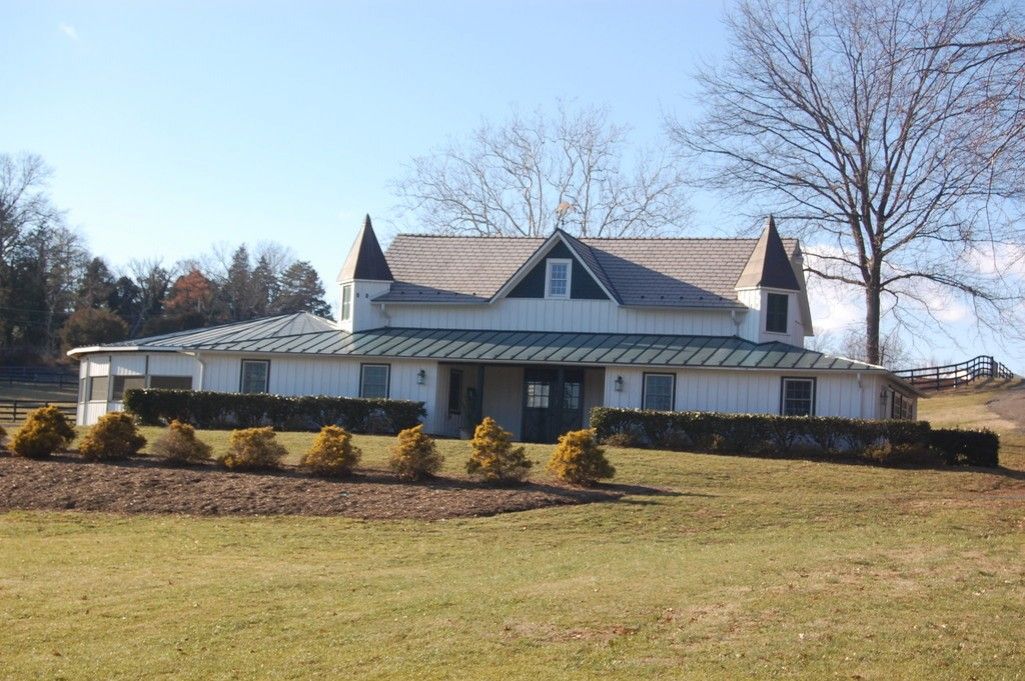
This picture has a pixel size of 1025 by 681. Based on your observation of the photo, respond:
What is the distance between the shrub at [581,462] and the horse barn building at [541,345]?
8.86m

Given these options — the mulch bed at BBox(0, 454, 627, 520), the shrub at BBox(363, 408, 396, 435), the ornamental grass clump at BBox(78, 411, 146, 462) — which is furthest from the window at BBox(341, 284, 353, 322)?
the mulch bed at BBox(0, 454, 627, 520)

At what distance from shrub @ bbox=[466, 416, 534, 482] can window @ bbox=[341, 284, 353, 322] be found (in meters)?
14.2

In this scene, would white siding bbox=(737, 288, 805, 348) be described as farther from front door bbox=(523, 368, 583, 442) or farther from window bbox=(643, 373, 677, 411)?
front door bbox=(523, 368, 583, 442)

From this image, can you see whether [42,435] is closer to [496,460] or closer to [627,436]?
[496,460]

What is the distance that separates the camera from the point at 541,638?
38.5ft

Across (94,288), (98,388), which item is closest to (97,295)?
(94,288)

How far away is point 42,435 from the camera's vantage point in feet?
82.1

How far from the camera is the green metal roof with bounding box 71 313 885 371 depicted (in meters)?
31.5

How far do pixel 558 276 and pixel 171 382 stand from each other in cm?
1174

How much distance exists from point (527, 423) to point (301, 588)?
20.4 meters

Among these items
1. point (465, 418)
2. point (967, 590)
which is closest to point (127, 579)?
point (967, 590)

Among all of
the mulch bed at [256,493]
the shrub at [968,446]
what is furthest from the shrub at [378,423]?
the shrub at [968,446]

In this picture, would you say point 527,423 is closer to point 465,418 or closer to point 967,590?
point 465,418

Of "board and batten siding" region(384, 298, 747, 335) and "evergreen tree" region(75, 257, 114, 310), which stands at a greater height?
"evergreen tree" region(75, 257, 114, 310)
